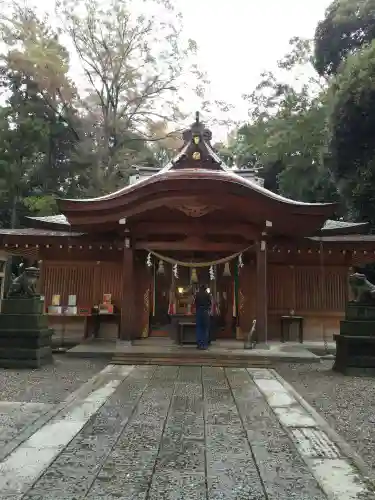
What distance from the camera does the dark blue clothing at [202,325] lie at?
1045cm

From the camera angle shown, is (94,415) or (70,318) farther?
(70,318)

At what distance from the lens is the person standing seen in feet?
34.0

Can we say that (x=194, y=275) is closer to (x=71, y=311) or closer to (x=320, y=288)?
(x=71, y=311)

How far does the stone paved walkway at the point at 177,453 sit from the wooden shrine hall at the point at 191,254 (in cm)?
531

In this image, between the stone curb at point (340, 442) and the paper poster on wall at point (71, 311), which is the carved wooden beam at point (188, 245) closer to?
the paper poster on wall at point (71, 311)

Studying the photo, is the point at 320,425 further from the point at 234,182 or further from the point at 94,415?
the point at 234,182

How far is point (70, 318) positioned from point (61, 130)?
1676cm

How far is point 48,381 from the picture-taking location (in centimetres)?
723

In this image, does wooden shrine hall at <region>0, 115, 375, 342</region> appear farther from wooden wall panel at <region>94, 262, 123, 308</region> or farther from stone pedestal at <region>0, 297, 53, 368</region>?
stone pedestal at <region>0, 297, 53, 368</region>

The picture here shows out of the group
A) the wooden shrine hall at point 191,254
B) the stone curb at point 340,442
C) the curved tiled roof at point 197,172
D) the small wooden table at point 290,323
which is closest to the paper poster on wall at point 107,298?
the wooden shrine hall at point 191,254

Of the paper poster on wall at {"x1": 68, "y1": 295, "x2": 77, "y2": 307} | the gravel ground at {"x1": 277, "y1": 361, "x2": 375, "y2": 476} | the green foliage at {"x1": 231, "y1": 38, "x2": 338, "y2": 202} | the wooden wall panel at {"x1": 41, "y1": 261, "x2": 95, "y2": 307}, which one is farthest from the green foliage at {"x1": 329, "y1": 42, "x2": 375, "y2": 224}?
the paper poster on wall at {"x1": 68, "y1": 295, "x2": 77, "y2": 307}

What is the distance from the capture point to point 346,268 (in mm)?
12969

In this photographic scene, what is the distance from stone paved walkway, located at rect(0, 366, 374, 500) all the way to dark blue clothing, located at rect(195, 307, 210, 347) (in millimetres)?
4260

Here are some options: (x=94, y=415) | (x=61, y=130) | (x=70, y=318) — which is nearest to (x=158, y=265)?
(x=70, y=318)
